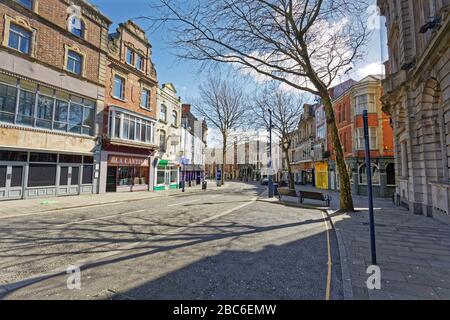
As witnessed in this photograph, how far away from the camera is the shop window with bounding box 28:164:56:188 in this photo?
1447 centimetres

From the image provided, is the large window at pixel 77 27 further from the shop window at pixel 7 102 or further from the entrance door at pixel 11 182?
the entrance door at pixel 11 182

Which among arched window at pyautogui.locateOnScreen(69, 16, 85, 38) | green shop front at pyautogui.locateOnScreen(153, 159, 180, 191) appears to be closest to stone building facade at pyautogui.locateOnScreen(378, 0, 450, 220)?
arched window at pyautogui.locateOnScreen(69, 16, 85, 38)

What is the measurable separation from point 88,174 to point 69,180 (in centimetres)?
150

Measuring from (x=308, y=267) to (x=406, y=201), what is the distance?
1136cm

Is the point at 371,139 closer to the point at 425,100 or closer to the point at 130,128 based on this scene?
the point at 425,100

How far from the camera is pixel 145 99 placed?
24.6 m

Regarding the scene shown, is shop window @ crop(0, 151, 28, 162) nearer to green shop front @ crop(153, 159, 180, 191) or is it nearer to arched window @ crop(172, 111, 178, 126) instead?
green shop front @ crop(153, 159, 180, 191)

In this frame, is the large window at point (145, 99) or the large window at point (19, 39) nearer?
the large window at point (19, 39)

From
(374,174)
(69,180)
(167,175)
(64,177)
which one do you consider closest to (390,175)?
(374,174)

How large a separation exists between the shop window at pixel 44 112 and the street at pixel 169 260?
367 inches

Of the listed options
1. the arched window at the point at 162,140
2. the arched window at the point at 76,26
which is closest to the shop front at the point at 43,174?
the arched window at the point at 76,26

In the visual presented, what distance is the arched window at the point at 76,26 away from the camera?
16984 millimetres
